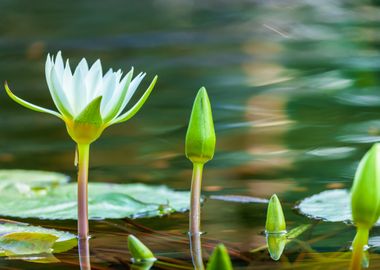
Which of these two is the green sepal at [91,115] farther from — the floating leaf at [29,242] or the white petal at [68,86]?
the floating leaf at [29,242]

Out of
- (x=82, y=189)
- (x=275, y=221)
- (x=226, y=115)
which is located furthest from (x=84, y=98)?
(x=226, y=115)

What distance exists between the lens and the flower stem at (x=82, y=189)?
40.2 inches

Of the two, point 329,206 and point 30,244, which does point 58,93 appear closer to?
point 30,244

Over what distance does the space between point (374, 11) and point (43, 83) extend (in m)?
2.58

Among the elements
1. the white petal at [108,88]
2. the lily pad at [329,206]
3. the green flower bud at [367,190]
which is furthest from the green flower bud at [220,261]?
the lily pad at [329,206]

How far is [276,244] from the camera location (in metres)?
1.04

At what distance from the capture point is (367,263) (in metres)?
0.94

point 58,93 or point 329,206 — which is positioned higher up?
point 58,93

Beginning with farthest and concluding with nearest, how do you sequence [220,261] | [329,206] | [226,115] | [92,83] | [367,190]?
[226,115], [329,206], [92,83], [367,190], [220,261]

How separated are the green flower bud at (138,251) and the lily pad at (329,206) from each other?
1.13 ft

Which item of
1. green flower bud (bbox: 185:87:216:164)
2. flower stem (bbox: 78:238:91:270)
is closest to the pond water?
flower stem (bbox: 78:238:91:270)

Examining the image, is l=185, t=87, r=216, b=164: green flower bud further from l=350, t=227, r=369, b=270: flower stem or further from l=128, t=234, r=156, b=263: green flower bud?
l=350, t=227, r=369, b=270: flower stem

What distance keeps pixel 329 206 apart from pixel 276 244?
220 millimetres

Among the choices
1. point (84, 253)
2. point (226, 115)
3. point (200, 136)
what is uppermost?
point (226, 115)
